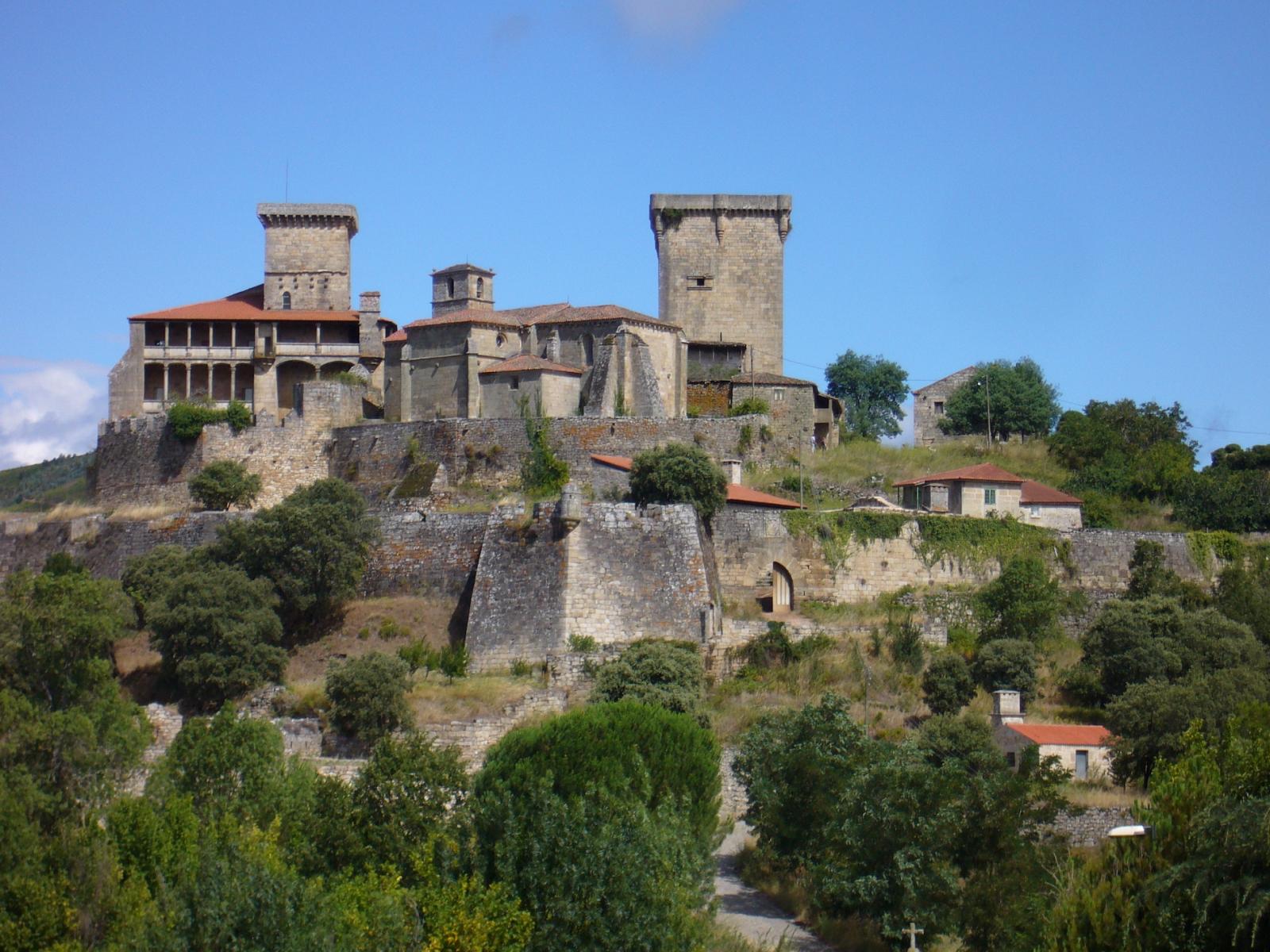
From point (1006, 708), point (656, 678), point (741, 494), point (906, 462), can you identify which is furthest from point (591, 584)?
point (906, 462)

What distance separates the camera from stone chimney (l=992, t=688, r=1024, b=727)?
38.4m

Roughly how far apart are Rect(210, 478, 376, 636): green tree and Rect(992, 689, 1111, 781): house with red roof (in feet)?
48.5

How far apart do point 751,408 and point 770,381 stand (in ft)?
5.43

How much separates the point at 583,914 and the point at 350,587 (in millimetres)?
19061

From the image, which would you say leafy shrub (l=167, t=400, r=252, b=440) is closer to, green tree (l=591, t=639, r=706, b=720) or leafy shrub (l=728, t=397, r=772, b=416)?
leafy shrub (l=728, t=397, r=772, b=416)

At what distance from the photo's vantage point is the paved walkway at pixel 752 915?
29.3 meters

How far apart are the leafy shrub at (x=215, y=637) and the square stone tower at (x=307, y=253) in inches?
745

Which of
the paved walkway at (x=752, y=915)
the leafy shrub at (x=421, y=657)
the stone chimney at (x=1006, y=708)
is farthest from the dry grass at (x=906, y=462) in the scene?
the paved walkway at (x=752, y=915)

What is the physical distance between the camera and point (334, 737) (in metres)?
38.0

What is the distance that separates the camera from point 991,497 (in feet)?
162

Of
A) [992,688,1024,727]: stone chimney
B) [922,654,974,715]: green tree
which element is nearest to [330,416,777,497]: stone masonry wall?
[922,654,974,715]: green tree

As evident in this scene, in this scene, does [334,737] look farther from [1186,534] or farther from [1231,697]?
[1186,534]

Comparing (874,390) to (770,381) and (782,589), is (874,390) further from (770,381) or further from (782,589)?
(782,589)

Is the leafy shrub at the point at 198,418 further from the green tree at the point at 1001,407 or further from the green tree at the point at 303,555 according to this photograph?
the green tree at the point at 1001,407
